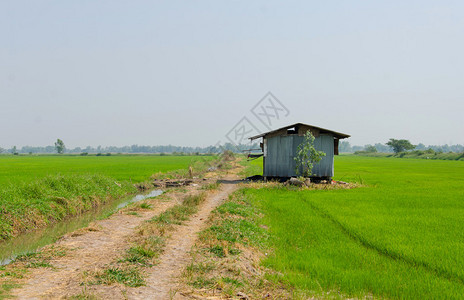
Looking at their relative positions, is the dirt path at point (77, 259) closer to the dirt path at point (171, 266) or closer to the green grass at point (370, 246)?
the dirt path at point (171, 266)

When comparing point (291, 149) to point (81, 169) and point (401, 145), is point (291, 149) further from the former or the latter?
point (401, 145)

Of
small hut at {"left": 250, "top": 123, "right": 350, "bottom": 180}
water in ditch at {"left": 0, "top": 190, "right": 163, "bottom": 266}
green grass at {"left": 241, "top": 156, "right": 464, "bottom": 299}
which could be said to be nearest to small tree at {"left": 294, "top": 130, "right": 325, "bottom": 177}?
small hut at {"left": 250, "top": 123, "right": 350, "bottom": 180}

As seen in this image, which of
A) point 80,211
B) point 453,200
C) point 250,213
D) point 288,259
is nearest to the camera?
point 288,259

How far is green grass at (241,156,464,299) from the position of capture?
5191 millimetres

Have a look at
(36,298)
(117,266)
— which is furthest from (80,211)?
(36,298)

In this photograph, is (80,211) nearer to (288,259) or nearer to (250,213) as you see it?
(250,213)

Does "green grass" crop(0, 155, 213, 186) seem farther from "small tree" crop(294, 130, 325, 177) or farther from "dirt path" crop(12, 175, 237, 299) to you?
"small tree" crop(294, 130, 325, 177)

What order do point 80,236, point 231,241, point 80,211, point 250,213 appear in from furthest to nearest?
point 80,211
point 250,213
point 80,236
point 231,241

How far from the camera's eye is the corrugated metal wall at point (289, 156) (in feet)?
67.9

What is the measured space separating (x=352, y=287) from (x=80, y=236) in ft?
21.7

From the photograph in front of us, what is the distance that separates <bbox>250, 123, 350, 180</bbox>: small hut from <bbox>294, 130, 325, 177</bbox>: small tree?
45 cm

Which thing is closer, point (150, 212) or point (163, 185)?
point (150, 212)

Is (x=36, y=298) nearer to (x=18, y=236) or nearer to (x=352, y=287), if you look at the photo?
(x=352, y=287)

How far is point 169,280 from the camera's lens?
5191mm
